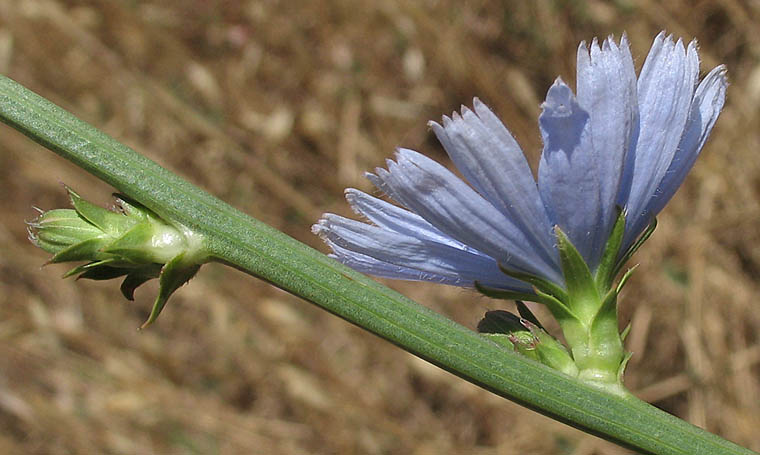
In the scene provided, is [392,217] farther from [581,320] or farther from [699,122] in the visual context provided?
[699,122]

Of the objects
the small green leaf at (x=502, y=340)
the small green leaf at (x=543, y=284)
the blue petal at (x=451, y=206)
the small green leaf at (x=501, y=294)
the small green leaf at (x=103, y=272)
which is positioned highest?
the blue petal at (x=451, y=206)

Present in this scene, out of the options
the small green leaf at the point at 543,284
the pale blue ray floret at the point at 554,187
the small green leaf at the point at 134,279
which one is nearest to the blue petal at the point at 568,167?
the pale blue ray floret at the point at 554,187

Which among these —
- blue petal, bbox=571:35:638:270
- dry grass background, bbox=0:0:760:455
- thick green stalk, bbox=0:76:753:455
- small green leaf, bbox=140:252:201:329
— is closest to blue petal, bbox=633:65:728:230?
blue petal, bbox=571:35:638:270

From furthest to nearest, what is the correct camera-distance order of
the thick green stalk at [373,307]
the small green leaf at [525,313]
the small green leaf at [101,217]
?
the small green leaf at [525,313] → the small green leaf at [101,217] → the thick green stalk at [373,307]

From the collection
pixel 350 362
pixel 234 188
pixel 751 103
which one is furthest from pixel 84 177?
pixel 751 103

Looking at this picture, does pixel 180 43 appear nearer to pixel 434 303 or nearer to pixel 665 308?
pixel 434 303

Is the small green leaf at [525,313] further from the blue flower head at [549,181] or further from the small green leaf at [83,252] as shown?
the small green leaf at [83,252]

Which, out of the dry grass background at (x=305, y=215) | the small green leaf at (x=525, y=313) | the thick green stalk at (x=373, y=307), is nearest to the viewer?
the thick green stalk at (x=373, y=307)
